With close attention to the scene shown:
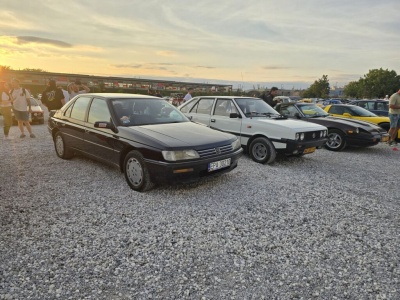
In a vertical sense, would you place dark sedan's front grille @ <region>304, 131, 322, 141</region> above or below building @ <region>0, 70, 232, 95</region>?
below

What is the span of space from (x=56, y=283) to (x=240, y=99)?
5.51m

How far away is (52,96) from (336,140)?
8886mm

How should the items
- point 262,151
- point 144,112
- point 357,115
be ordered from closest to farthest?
point 144,112, point 262,151, point 357,115

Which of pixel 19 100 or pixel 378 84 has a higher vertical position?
pixel 378 84

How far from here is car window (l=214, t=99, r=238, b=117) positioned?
21.1ft

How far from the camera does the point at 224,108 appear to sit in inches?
259

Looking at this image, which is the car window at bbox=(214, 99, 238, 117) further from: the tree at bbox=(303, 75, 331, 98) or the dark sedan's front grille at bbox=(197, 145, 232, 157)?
the tree at bbox=(303, 75, 331, 98)

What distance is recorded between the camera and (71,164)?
5.52m

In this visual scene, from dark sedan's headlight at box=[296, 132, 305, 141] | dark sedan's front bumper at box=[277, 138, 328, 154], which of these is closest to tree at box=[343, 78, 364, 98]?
dark sedan's front bumper at box=[277, 138, 328, 154]

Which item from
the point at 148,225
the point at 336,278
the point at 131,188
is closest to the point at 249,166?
the point at 131,188

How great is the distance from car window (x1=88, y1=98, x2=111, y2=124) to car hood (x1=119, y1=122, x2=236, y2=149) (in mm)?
535

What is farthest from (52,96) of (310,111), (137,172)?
(310,111)

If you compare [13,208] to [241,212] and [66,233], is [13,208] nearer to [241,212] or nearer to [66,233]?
[66,233]

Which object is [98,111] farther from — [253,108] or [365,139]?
[365,139]
